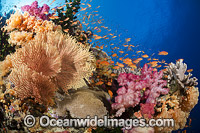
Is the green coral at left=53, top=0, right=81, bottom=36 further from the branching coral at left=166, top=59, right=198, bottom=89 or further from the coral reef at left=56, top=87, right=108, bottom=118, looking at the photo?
the branching coral at left=166, top=59, right=198, bottom=89

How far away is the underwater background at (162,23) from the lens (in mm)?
26641

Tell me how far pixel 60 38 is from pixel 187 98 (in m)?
3.73

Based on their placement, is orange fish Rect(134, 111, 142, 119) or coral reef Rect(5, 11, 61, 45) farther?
coral reef Rect(5, 11, 61, 45)

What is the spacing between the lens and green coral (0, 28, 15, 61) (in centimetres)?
376

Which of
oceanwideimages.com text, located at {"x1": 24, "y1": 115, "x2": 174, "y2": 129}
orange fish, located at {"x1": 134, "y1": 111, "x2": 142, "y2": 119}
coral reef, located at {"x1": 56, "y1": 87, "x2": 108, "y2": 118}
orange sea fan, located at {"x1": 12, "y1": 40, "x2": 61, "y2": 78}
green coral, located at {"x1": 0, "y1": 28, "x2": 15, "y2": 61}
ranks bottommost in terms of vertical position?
oceanwideimages.com text, located at {"x1": 24, "y1": 115, "x2": 174, "y2": 129}

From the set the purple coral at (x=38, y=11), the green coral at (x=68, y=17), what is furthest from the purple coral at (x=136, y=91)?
the purple coral at (x=38, y=11)

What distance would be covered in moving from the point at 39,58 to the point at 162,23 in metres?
34.1

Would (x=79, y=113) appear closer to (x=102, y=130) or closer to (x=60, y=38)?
(x=102, y=130)

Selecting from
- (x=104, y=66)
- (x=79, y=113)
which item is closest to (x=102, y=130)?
(x=79, y=113)

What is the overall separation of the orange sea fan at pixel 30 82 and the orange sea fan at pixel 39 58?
5.2 inches

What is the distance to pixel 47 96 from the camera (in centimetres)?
243

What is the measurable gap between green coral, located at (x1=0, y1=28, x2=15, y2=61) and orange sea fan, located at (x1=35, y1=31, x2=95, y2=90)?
1.69 metres

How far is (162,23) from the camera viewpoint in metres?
31.6

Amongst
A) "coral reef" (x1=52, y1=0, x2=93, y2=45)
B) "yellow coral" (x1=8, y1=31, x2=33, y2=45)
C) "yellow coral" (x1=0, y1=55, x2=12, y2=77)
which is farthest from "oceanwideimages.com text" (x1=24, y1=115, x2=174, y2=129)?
"coral reef" (x1=52, y1=0, x2=93, y2=45)
